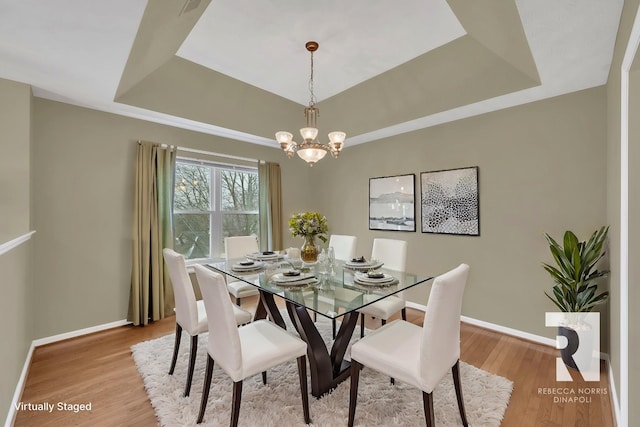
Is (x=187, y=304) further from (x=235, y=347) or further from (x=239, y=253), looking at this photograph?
(x=239, y=253)

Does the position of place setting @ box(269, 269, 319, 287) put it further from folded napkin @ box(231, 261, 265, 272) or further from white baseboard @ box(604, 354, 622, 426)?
Result: white baseboard @ box(604, 354, 622, 426)

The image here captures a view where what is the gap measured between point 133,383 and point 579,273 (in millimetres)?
3668

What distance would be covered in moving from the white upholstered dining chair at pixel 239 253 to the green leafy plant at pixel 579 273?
2.92 meters

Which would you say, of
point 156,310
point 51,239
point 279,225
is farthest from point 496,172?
point 51,239

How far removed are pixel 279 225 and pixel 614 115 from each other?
13.0ft

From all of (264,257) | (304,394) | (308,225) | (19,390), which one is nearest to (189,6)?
(308,225)

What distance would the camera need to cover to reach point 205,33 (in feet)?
8.05

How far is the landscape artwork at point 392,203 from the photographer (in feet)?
12.4

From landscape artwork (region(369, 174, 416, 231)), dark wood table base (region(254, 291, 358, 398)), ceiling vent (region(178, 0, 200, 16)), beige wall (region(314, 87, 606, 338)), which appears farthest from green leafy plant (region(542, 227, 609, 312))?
ceiling vent (region(178, 0, 200, 16))

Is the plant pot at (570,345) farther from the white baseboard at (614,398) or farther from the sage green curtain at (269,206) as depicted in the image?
the sage green curtain at (269,206)

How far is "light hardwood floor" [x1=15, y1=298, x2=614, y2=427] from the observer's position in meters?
1.79

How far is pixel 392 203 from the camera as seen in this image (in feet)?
13.1

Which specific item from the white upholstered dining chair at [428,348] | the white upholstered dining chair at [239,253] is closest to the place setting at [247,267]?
the white upholstered dining chair at [239,253]

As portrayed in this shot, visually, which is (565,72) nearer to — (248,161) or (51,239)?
(248,161)
